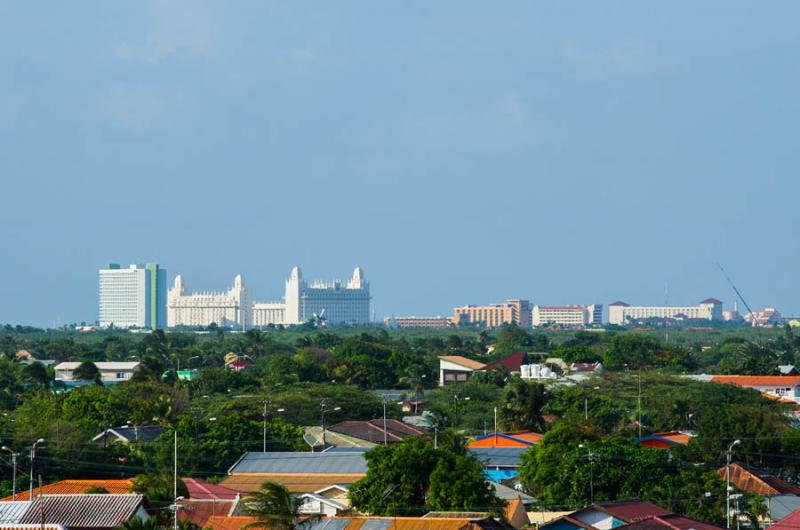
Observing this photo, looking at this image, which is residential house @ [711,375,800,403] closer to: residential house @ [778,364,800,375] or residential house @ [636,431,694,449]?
residential house @ [778,364,800,375]

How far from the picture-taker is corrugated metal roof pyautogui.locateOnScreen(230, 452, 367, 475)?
47281 mm

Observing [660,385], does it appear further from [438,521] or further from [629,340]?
[438,521]

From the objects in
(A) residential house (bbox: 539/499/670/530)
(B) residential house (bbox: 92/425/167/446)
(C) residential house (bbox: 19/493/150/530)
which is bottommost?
(A) residential house (bbox: 539/499/670/530)

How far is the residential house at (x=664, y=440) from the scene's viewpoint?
181ft

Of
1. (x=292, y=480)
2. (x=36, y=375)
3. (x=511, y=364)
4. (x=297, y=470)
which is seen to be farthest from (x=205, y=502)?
(x=511, y=364)

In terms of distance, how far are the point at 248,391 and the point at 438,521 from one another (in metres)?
47.9

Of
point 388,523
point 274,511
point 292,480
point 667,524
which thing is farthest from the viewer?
point 292,480

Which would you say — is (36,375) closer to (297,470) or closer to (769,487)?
(297,470)

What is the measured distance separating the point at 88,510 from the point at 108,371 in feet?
256

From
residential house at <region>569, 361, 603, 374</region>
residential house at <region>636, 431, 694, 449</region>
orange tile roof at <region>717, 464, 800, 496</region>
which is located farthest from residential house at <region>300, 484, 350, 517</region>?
residential house at <region>569, 361, 603, 374</region>

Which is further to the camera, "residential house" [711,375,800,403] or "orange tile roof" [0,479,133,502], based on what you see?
"residential house" [711,375,800,403]

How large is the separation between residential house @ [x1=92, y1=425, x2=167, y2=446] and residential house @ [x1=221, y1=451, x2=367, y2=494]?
646cm

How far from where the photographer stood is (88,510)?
99.1ft

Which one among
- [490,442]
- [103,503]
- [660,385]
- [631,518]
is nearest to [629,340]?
[660,385]
